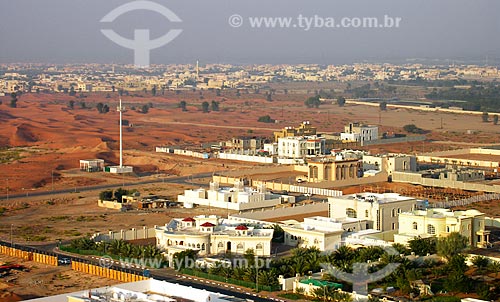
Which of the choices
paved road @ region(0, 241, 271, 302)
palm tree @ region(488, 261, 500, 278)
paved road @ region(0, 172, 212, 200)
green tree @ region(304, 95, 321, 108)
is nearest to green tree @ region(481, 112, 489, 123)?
green tree @ region(304, 95, 321, 108)

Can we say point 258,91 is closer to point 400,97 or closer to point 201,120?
point 400,97

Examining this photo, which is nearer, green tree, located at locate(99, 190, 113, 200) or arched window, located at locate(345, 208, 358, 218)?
arched window, located at locate(345, 208, 358, 218)

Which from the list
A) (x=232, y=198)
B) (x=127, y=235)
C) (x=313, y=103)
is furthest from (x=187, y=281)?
(x=313, y=103)

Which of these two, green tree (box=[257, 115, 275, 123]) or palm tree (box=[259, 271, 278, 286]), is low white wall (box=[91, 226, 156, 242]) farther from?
green tree (box=[257, 115, 275, 123])

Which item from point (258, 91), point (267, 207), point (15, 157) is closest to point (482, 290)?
point (267, 207)

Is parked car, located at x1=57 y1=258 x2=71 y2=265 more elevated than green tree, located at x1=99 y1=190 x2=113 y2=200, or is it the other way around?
green tree, located at x1=99 y1=190 x2=113 y2=200

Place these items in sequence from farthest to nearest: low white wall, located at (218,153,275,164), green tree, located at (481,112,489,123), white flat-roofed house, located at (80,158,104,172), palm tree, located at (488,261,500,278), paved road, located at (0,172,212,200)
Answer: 1. green tree, located at (481,112,489,123)
2. low white wall, located at (218,153,275,164)
3. white flat-roofed house, located at (80,158,104,172)
4. paved road, located at (0,172,212,200)
5. palm tree, located at (488,261,500,278)
